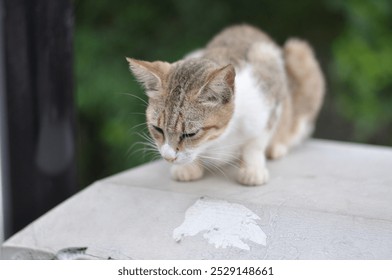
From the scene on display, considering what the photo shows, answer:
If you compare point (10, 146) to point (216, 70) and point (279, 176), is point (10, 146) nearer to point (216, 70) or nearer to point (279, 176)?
point (216, 70)

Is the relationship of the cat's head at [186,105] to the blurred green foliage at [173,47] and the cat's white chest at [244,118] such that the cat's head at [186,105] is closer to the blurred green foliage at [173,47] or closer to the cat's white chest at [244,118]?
the cat's white chest at [244,118]

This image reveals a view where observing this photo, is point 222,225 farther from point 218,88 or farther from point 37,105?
point 37,105

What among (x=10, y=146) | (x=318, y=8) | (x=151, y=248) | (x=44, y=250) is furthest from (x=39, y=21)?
(x=318, y=8)

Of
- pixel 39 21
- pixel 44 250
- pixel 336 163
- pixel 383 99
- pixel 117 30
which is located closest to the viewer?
pixel 44 250

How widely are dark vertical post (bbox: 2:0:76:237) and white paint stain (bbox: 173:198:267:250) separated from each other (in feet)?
1.98

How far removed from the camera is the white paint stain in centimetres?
141

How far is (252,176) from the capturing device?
1.72 metres

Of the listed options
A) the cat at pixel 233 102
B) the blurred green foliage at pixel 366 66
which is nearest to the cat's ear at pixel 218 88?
the cat at pixel 233 102

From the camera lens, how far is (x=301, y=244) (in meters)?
1.35

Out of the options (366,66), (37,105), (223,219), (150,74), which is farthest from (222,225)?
(366,66)

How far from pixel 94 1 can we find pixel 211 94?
157 cm

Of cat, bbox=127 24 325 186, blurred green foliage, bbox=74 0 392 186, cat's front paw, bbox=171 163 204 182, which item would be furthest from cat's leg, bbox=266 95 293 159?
blurred green foliage, bbox=74 0 392 186

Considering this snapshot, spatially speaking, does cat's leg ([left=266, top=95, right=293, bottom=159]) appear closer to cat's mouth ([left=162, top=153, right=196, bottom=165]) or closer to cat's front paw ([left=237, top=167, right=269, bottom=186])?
cat's front paw ([left=237, top=167, right=269, bottom=186])

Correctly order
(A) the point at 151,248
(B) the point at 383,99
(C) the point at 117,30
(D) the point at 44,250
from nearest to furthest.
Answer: (A) the point at 151,248 < (D) the point at 44,250 < (C) the point at 117,30 < (B) the point at 383,99
